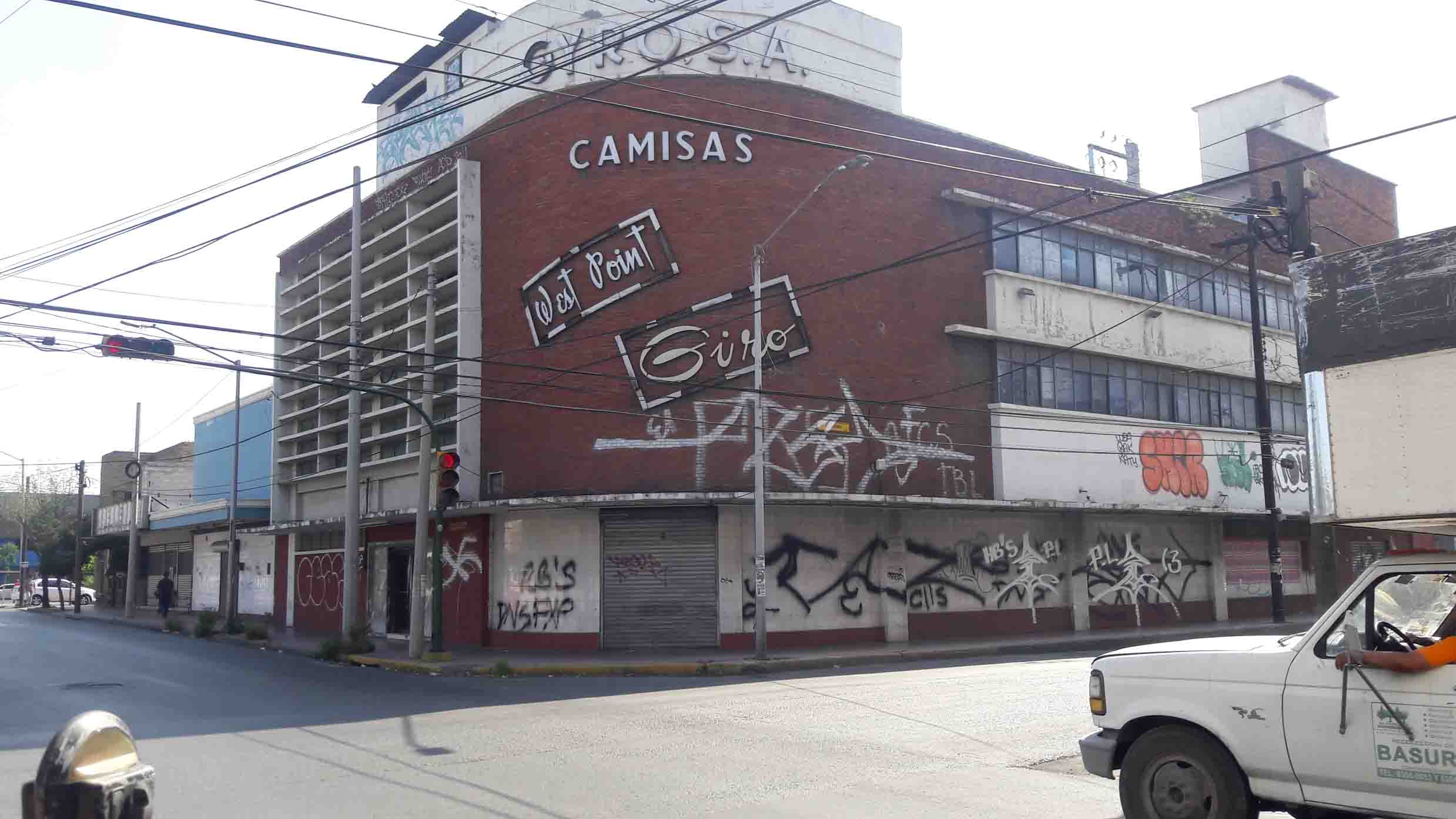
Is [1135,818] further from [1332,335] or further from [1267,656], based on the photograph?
[1332,335]

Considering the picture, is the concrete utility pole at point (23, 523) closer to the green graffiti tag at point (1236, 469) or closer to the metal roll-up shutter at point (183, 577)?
the metal roll-up shutter at point (183, 577)

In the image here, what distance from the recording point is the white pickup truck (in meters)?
6.11

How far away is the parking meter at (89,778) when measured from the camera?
104 inches

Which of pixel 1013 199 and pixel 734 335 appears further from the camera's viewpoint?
pixel 1013 199

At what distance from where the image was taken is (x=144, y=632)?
34.7m

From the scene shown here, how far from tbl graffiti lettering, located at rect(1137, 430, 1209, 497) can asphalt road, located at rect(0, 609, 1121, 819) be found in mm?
13131

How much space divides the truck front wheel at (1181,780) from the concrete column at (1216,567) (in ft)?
96.0

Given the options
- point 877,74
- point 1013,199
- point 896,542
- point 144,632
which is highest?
point 877,74

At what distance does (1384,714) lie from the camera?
20.3 feet

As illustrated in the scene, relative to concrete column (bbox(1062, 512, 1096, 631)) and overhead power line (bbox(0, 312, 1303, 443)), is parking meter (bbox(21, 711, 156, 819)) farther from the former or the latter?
concrete column (bbox(1062, 512, 1096, 631))

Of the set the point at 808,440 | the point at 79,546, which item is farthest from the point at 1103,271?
the point at 79,546

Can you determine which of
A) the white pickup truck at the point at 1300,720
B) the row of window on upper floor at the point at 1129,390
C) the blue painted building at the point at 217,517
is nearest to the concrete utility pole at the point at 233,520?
the blue painted building at the point at 217,517

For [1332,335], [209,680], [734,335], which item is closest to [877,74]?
[734,335]

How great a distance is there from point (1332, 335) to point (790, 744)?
22.5ft
